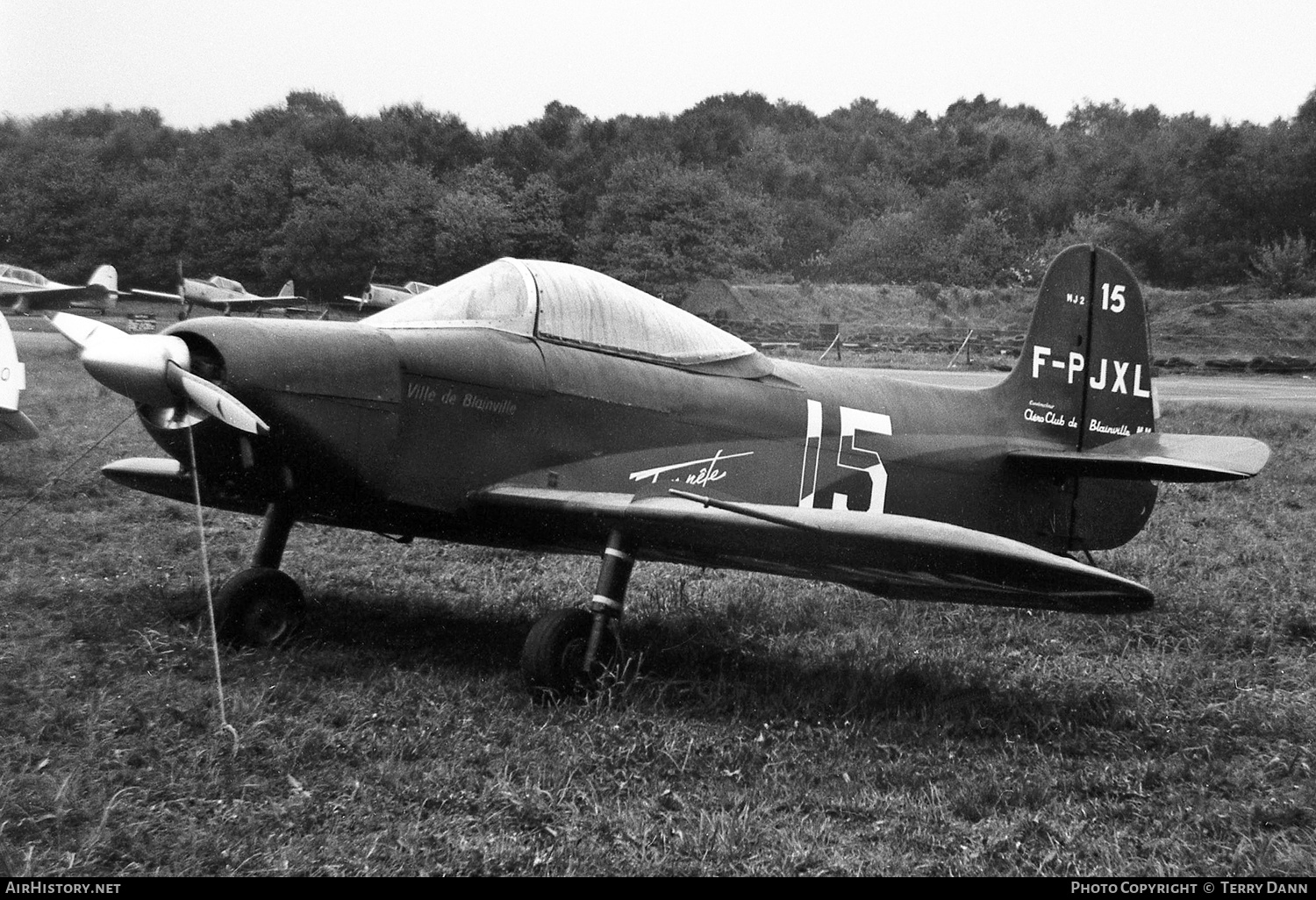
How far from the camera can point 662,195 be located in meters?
12.4

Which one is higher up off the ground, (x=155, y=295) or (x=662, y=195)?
(x=662, y=195)

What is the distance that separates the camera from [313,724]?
4.23 m

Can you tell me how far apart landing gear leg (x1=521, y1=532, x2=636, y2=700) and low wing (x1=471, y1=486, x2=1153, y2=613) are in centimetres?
19

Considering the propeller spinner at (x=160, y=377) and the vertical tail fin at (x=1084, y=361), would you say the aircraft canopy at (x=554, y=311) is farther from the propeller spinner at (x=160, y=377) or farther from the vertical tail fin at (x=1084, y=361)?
the vertical tail fin at (x=1084, y=361)

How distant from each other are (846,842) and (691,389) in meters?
2.92

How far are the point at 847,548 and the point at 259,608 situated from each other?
3.04 metres

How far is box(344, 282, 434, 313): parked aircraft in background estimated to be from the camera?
23.8ft

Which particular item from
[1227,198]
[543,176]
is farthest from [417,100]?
[1227,198]

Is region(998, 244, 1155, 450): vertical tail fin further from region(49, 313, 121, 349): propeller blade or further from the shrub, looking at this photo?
the shrub

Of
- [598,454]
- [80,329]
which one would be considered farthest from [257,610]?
[598,454]

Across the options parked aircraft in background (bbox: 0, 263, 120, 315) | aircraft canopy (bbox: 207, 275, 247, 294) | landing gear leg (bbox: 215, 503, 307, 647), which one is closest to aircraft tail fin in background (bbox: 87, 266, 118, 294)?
parked aircraft in background (bbox: 0, 263, 120, 315)

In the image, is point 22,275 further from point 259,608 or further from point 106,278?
point 259,608

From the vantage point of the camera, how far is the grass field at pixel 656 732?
11.2ft

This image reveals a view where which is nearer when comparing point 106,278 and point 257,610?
point 257,610
